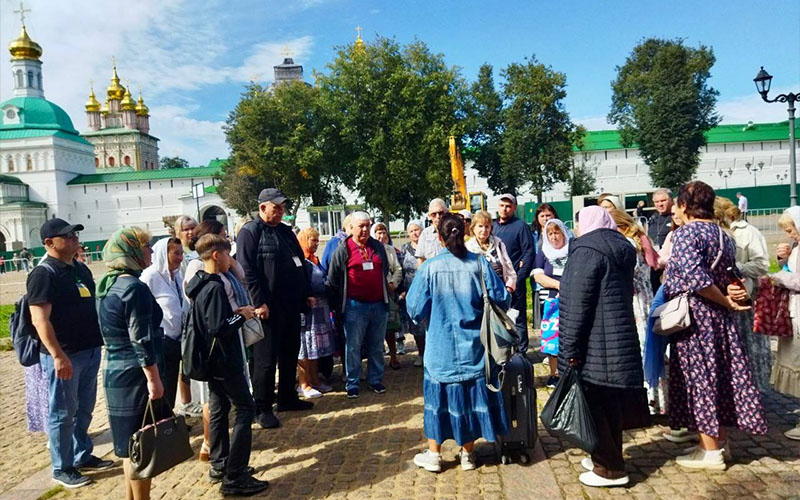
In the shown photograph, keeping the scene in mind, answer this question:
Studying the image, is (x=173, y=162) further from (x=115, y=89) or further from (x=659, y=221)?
(x=659, y=221)

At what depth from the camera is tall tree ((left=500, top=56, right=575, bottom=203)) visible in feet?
119

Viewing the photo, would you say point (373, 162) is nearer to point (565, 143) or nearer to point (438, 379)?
point (565, 143)

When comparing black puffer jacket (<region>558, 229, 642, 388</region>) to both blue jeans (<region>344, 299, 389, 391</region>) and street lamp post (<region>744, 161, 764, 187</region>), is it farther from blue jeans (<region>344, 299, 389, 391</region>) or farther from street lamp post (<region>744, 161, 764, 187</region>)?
street lamp post (<region>744, 161, 764, 187</region>)

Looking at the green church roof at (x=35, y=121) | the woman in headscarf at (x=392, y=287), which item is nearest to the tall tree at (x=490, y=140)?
the woman in headscarf at (x=392, y=287)

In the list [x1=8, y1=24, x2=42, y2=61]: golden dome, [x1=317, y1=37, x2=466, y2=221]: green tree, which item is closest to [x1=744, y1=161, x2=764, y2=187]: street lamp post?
[x1=317, y1=37, x2=466, y2=221]: green tree

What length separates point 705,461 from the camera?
3736 mm

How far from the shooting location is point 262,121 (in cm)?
3597

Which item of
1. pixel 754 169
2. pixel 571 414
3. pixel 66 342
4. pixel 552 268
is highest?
pixel 754 169

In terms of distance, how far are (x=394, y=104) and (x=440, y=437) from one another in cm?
3093

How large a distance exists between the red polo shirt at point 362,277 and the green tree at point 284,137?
1140 inches

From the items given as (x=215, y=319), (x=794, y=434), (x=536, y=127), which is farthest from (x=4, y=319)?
(x=536, y=127)

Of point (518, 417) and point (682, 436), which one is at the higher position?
point (518, 417)

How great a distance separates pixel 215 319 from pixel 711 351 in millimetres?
3179

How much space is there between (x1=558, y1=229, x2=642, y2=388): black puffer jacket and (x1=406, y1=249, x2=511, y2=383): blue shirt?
0.51 meters
